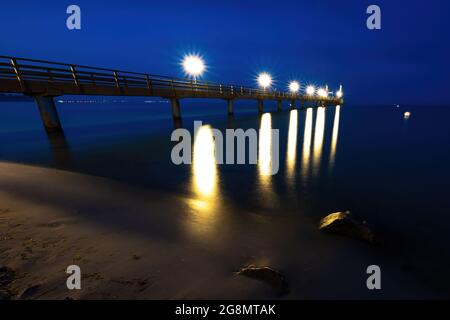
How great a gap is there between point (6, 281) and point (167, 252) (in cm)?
207

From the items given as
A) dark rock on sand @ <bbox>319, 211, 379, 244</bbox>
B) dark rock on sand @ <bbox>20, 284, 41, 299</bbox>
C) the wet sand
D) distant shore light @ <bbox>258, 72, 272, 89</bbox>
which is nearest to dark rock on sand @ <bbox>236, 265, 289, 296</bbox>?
the wet sand

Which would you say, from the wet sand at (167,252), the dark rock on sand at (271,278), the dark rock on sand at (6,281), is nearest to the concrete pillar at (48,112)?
the wet sand at (167,252)

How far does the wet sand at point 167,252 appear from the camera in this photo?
309cm

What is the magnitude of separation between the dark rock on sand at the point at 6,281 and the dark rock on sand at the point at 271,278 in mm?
2943

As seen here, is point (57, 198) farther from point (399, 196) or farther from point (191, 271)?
point (399, 196)

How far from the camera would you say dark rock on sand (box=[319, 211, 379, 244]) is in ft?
15.1

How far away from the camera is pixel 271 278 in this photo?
3252 millimetres

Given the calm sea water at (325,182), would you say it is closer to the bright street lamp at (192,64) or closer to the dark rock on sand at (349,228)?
the dark rock on sand at (349,228)

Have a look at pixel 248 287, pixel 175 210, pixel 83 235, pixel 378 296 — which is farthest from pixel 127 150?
pixel 378 296

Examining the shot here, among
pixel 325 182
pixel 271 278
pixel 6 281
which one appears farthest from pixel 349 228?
pixel 6 281

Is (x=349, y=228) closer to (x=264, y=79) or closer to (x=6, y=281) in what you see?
(x=6, y=281)

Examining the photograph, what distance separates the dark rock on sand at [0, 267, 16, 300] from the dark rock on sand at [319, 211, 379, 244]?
5.26 m

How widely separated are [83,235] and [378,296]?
4.98 metres

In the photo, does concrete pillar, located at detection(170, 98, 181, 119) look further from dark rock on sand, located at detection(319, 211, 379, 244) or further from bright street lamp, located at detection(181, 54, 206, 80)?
dark rock on sand, located at detection(319, 211, 379, 244)
